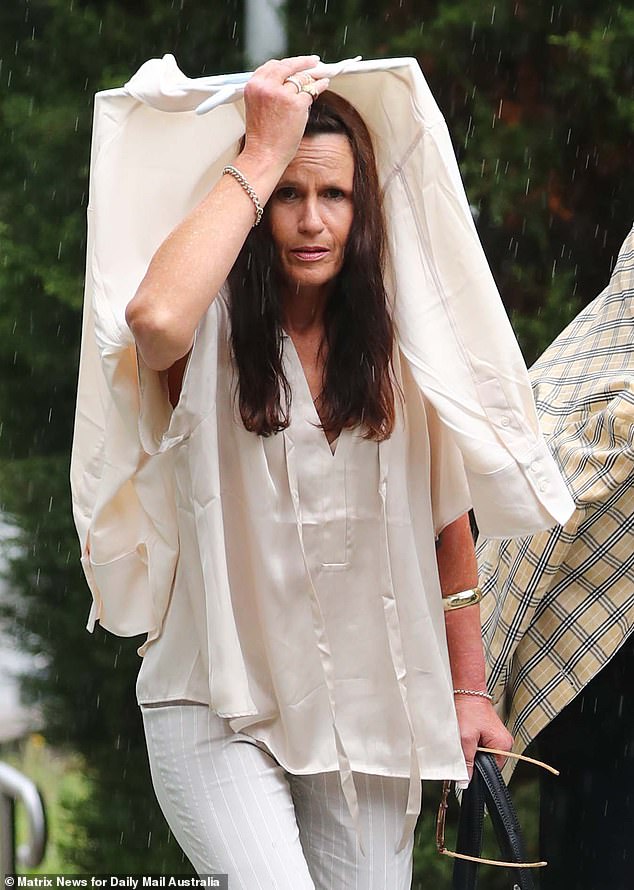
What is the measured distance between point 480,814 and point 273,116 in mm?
1189

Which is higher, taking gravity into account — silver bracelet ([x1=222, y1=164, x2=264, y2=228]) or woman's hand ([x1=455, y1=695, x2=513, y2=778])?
silver bracelet ([x1=222, y1=164, x2=264, y2=228])

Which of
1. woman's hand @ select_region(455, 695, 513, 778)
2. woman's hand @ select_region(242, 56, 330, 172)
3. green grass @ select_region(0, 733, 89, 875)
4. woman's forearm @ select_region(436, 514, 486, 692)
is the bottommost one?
green grass @ select_region(0, 733, 89, 875)

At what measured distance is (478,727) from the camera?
2.20m

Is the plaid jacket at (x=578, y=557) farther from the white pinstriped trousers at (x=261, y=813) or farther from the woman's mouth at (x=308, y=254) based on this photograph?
the woman's mouth at (x=308, y=254)

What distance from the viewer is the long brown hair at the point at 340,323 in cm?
196

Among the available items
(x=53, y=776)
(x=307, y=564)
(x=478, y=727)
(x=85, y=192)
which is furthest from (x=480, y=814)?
(x=85, y=192)

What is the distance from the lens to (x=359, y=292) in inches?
79.8

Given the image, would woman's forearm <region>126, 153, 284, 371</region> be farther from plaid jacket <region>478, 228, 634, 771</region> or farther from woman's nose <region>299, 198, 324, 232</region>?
plaid jacket <region>478, 228, 634, 771</region>

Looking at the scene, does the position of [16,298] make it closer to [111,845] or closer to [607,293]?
[111,845]

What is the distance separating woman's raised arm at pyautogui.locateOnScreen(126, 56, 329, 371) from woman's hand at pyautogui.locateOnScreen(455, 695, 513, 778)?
83 centimetres

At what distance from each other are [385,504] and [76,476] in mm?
560

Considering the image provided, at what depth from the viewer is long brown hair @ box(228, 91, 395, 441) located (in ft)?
6.43

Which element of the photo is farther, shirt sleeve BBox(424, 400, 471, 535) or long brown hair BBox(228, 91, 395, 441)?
shirt sleeve BBox(424, 400, 471, 535)

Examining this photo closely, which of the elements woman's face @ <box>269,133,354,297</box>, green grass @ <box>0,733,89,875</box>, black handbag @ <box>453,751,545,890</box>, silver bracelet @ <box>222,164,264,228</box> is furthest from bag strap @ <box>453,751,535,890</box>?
green grass @ <box>0,733,89,875</box>
